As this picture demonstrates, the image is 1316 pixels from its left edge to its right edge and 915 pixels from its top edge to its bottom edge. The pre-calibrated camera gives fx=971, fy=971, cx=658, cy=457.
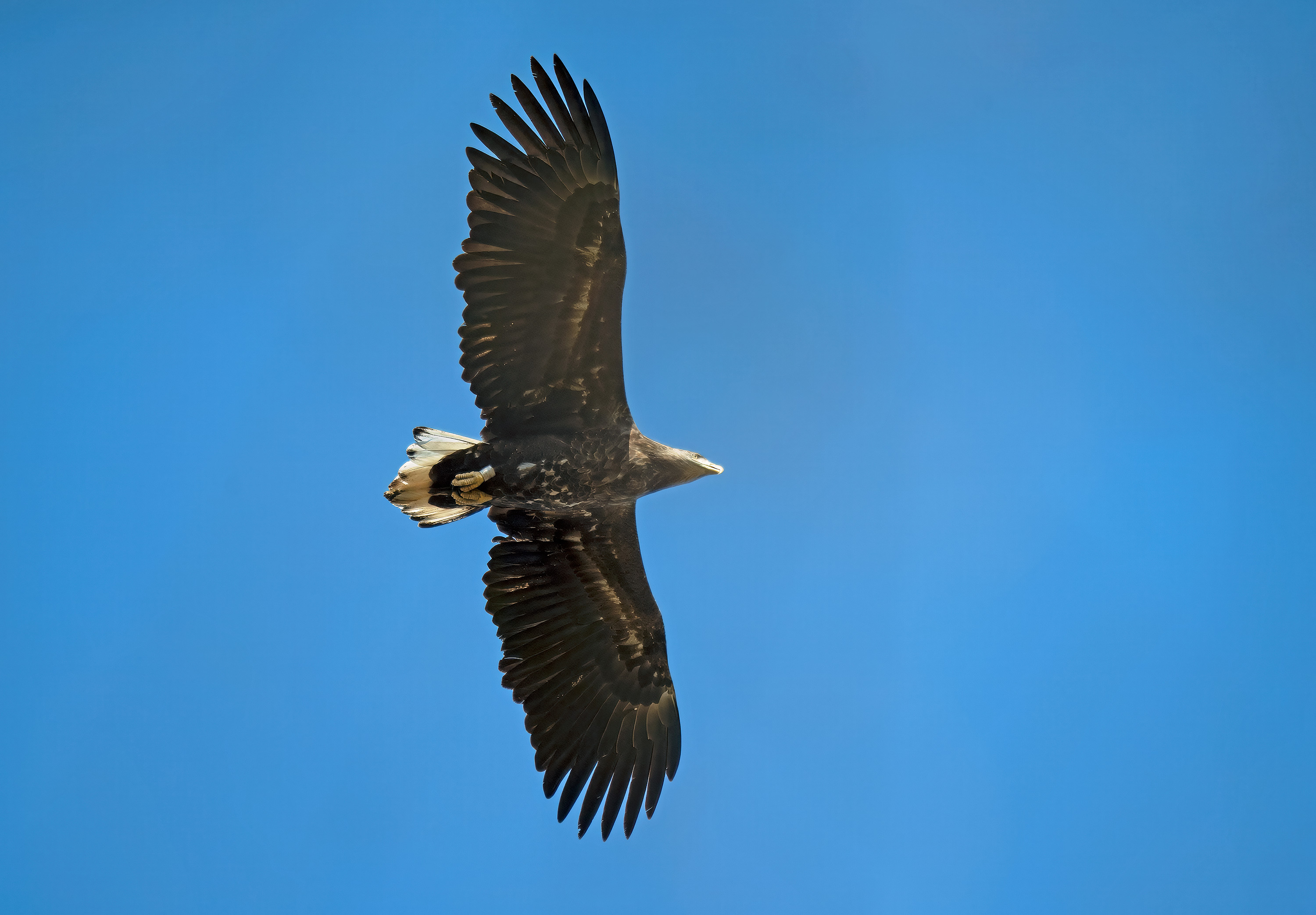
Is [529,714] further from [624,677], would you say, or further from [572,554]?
[572,554]

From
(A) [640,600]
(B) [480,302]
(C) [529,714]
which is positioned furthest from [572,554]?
(B) [480,302]

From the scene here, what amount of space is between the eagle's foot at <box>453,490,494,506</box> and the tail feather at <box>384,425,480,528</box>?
0.17 feet

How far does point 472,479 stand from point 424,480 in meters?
0.32

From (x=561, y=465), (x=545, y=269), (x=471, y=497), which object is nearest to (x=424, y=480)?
(x=471, y=497)

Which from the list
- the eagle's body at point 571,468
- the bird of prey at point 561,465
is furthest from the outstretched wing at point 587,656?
the eagle's body at point 571,468

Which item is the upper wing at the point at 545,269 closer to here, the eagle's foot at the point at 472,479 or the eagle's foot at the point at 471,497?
the eagle's foot at the point at 472,479

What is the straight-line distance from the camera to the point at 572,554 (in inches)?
271

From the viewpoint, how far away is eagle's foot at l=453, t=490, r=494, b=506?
6316mm

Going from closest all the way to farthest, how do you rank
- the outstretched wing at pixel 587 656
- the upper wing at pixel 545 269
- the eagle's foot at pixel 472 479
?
the upper wing at pixel 545 269
the eagle's foot at pixel 472 479
the outstretched wing at pixel 587 656

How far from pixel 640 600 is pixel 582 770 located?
1205 millimetres

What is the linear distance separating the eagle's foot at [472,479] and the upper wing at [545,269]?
0.26 m

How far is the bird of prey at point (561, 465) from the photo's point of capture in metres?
5.82

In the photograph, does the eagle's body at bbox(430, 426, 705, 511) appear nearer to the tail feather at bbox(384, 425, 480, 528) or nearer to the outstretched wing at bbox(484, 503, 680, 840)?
the tail feather at bbox(384, 425, 480, 528)

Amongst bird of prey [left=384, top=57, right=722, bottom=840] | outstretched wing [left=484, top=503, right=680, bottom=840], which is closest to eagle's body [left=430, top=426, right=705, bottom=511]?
bird of prey [left=384, top=57, right=722, bottom=840]
